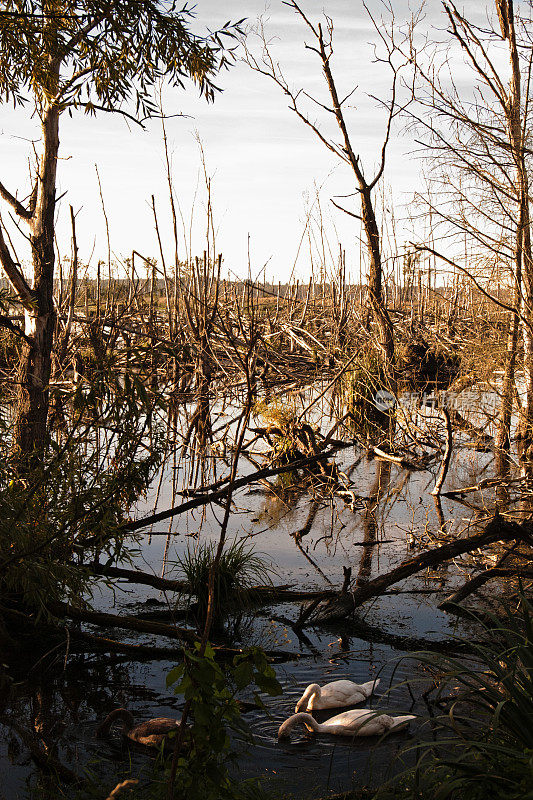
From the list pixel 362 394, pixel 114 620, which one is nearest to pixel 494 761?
pixel 114 620

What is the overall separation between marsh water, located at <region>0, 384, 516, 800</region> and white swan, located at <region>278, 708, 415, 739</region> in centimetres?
5

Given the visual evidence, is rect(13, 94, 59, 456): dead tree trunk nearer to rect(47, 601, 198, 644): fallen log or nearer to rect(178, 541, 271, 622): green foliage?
rect(178, 541, 271, 622): green foliage

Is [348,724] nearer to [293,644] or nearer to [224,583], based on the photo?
[293,644]

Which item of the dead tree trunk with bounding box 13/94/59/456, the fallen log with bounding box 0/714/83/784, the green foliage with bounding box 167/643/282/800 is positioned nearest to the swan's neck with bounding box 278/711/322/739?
the fallen log with bounding box 0/714/83/784

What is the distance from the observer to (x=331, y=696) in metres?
3.81

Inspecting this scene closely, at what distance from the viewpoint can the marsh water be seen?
335cm

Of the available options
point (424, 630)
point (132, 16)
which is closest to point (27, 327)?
point (132, 16)

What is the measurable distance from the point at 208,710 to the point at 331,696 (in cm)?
174

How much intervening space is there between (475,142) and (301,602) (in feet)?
16.1

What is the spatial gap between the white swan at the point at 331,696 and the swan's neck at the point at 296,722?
156 millimetres

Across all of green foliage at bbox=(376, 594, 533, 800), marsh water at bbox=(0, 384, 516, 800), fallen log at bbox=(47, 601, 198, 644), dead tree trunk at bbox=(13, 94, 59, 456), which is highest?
dead tree trunk at bbox=(13, 94, 59, 456)

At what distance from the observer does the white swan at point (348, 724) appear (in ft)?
11.7

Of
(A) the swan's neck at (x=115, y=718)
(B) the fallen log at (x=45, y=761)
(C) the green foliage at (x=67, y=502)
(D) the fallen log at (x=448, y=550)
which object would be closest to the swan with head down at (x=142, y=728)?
(A) the swan's neck at (x=115, y=718)

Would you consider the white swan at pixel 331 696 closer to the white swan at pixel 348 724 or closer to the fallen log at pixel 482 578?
the white swan at pixel 348 724
